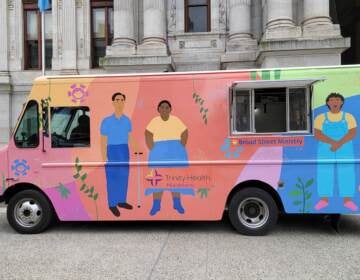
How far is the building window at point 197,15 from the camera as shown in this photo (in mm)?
17281

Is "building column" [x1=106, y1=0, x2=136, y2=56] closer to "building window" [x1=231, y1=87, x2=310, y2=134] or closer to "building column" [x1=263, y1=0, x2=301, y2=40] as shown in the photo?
"building column" [x1=263, y1=0, x2=301, y2=40]

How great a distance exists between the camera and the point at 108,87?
7230 millimetres

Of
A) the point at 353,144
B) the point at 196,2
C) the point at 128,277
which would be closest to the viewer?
the point at 128,277

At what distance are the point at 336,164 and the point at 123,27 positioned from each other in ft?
38.5

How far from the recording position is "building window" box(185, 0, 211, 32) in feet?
56.7

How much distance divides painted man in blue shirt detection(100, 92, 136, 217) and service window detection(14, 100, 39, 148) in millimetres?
1196

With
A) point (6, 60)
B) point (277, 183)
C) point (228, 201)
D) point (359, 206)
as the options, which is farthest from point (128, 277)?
point (6, 60)

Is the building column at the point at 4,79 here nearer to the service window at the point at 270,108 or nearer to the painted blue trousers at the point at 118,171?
the painted blue trousers at the point at 118,171

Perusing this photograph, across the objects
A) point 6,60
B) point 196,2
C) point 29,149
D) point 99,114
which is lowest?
point 29,149

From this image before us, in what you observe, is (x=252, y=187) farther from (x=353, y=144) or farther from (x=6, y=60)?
(x=6, y=60)

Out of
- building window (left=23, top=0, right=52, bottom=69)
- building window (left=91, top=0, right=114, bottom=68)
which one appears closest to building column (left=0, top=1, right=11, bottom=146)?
building window (left=23, top=0, right=52, bottom=69)

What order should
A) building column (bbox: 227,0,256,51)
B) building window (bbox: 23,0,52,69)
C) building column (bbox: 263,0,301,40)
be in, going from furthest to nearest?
building window (bbox: 23,0,52,69) < building column (bbox: 227,0,256,51) < building column (bbox: 263,0,301,40)

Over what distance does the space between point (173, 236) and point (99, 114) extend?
2.45 metres

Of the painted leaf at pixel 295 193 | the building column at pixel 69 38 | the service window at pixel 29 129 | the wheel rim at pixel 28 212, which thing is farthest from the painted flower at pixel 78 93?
the building column at pixel 69 38
